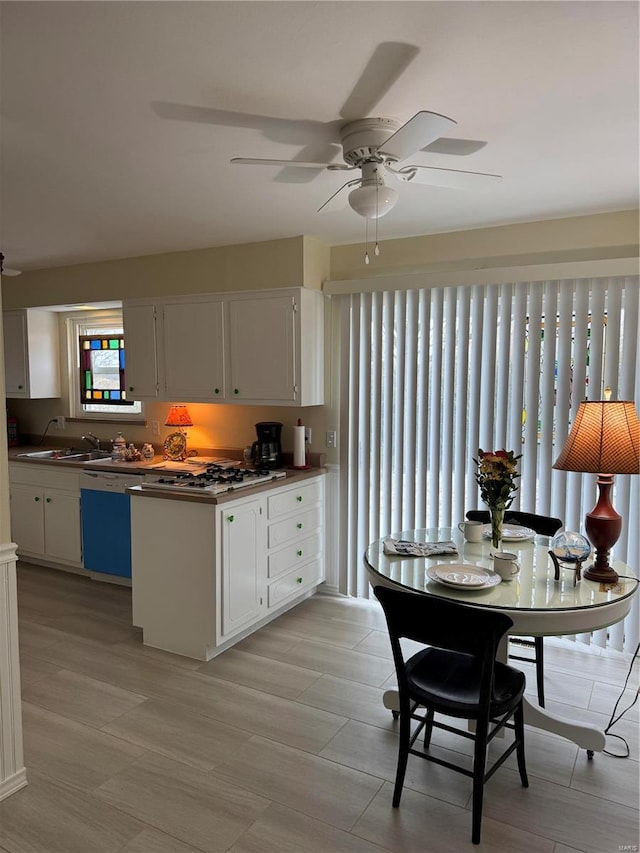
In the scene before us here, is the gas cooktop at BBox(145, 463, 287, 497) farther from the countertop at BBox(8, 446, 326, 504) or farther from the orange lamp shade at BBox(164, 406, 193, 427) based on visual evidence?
the orange lamp shade at BBox(164, 406, 193, 427)

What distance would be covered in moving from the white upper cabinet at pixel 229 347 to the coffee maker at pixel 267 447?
0.23 metres

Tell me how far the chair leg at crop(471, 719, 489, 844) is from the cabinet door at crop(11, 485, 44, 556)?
3.96 metres

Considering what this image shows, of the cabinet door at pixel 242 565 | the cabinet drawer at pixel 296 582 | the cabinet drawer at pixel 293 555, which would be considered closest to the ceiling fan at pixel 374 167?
the cabinet door at pixel 242 565

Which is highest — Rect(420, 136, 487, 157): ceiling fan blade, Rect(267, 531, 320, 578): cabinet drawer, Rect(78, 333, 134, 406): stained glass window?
Rect(420, 136, 487, 157): ceiling fan blade

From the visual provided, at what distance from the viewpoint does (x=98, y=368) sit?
5418 mm

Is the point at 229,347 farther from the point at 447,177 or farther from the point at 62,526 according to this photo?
the point at 447,177

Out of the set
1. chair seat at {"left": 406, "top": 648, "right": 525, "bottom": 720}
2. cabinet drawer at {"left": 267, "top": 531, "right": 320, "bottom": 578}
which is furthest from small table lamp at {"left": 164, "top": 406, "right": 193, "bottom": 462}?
chair seat at {"left": 406, "top": 648, "right": 525, "bottom": 720}

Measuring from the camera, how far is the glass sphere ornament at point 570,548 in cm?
239

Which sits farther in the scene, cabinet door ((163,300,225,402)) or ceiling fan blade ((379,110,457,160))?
cabinet door ((163,300,225,402))

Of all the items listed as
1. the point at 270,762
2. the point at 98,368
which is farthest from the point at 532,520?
the point at 98,368

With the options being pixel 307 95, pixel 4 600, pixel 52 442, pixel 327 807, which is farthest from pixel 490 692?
pixel 52 442

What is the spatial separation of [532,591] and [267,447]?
2322mm

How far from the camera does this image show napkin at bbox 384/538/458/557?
262 cm

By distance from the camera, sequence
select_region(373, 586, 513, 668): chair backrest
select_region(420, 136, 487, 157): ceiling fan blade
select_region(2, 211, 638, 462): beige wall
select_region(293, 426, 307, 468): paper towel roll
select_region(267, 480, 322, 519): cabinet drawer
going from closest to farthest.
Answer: select_region(373, 586, 513, 668): chair backrest, select_region(420, 136, 487, 157): ceiling fan blade, select_region(2, 211, 638, 462): beige wall, select_region(267, 480, 322, 519): cabinet drawer, select_region(293, 426, 307, 468): paper towel roll
